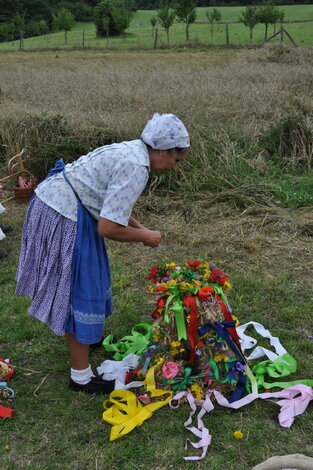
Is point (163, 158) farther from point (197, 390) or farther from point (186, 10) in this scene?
point (186, 10)

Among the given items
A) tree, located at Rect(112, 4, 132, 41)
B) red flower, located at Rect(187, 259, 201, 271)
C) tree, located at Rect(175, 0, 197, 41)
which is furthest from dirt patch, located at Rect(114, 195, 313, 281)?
tree, located at Rect(112, 4, 132, 41)

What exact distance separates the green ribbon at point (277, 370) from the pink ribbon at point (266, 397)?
6 centimetres

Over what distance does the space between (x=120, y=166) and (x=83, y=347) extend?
3.30 feet

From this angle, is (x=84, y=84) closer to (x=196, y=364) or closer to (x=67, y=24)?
(x=196, y=364)

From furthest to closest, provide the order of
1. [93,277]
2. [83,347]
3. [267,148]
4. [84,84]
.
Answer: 1. [84,84]
2. [267,148]
3. [83,347]
4. [93,277]

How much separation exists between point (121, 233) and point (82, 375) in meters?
0.93

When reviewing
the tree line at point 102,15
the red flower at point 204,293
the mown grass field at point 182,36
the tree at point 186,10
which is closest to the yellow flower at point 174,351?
the red flower at point 204,293

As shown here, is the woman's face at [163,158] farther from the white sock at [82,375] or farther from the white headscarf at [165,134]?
the white sock at [82,375]

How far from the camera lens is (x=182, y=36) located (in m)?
36.8

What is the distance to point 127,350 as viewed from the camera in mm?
3049

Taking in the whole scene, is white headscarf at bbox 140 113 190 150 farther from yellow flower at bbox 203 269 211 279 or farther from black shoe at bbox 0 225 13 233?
black shoe at bbox 0 225 13 233

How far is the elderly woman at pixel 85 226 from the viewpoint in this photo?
221cm

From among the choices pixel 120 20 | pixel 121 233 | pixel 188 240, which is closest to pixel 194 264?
pixel 121 233

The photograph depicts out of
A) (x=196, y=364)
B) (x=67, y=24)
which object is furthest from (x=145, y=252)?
(x=67, y=24)
